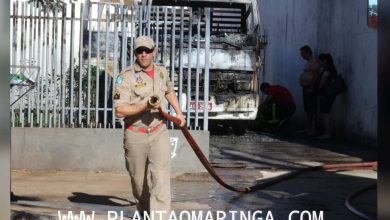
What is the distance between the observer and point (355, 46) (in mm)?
12414

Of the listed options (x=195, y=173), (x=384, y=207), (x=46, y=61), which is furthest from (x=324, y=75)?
(x=384, y=207)

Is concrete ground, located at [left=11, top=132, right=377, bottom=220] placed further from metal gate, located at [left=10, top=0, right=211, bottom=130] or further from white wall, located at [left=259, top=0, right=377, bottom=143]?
white wall, located at [left=259, top=0, right=377, bottom=143]

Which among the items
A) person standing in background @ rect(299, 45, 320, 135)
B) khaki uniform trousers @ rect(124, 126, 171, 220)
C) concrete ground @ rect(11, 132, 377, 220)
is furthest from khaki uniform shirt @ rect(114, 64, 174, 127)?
person standing in background @ rect(299, 45, 320, 135)

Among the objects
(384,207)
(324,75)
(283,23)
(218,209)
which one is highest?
(283,23)

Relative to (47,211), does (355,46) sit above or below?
above

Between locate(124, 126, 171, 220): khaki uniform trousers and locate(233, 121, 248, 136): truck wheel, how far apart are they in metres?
7.31

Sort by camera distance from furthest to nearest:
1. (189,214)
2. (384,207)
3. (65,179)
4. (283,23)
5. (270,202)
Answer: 1. (283,23)
2. (65,179)
3. (270,202)
4. (189,214)
5. (384,207)

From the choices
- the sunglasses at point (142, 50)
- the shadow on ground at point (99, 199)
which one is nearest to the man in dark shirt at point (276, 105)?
the shadow on ground at point (99, 199)

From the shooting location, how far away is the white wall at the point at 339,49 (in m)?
11.6

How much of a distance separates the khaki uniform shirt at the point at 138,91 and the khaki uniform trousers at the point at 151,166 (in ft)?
0.33

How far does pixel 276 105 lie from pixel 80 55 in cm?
638

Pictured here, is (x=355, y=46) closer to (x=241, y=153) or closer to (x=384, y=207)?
(x=241, y=153)

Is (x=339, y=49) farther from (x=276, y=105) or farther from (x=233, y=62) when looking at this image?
(x=233, y=62)

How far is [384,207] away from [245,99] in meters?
9.33
